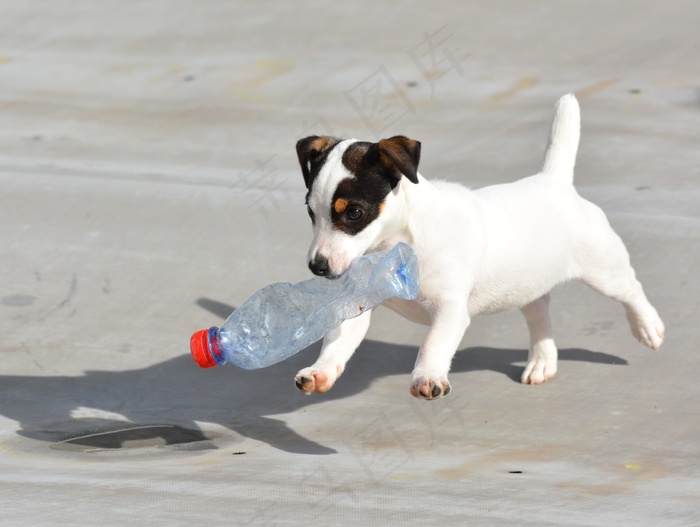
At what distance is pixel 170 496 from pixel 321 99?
4966 millimetres

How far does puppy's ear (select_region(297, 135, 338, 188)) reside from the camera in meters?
4.09

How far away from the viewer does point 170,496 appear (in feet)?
11.3

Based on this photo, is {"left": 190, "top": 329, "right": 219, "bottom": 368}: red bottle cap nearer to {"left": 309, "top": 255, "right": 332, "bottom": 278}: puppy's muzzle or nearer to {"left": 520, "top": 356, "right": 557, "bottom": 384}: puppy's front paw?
{"left": 309, "top": 255, "right": 332, "bottom": 278}: puppy's muzzle

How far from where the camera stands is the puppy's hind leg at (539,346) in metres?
4.75

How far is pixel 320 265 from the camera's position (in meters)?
3.73

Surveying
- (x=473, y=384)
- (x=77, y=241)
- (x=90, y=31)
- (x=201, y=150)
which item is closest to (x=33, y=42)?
(x=90, y=31)

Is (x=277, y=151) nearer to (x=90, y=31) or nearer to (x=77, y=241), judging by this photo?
(x=77, y=241)

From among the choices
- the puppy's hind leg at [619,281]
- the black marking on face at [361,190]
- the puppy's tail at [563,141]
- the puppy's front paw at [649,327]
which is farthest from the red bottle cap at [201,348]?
the puppy's front paw at [649,327]

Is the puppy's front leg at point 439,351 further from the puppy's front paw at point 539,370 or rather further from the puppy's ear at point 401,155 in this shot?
the puppy's front paw at point 539,370

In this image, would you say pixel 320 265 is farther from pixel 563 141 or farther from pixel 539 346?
pixel 563 141
